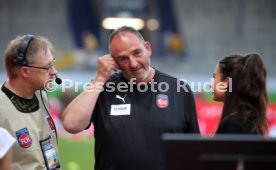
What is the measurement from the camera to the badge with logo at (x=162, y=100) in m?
3.84

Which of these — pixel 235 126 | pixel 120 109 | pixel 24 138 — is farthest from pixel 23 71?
pixel 235 126

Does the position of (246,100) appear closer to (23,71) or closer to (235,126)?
(235,126)


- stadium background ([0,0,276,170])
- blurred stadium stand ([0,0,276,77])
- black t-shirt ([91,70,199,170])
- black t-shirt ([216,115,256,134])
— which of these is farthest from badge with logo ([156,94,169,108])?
blurred stadium stand ([0,0,276,77])

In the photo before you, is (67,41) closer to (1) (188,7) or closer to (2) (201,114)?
(1) (188,7)

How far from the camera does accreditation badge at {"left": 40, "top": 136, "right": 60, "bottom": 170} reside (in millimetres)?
3695

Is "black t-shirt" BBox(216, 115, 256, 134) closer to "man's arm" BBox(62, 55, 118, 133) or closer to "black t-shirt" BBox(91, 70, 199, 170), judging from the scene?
"black t-shirt" BBox(91, 70, 199, 170)

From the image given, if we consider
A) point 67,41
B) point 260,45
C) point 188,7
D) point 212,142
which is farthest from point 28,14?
point 212,142

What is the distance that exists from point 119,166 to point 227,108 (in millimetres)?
718

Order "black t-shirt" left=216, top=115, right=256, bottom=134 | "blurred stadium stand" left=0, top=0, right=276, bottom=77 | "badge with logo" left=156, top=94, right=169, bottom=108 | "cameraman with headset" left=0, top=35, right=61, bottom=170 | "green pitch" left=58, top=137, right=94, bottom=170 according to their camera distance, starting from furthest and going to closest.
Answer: "blurred stadium stand" left=0, top=0, right=276, bottom=77
"green pitch" left=58, top=137, right=94, bottom=170
"badge with logo" left=156, top=94, right=169, bottom=108
"cameraman with headset" left=0, top=35, right=61, bottom=170
"black t-shirt" left=216, top=115, right=256, bottom=134

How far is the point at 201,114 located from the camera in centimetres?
1067

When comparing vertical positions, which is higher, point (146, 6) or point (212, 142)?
point (146, 6)

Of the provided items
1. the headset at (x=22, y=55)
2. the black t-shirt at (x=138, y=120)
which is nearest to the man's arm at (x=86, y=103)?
the black t-shirt at (x=138, y=120)

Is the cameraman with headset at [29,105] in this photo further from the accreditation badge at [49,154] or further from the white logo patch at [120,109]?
the white logo patch at [120,109]

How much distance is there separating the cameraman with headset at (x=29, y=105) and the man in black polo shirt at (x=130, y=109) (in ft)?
0.52
